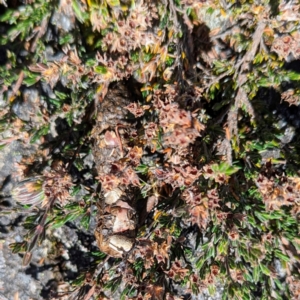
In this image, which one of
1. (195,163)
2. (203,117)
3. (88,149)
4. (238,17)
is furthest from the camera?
(88,149)

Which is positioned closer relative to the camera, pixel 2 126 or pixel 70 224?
pixel 2 126

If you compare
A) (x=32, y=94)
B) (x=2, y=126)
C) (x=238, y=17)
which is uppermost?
(x=238, y=17)

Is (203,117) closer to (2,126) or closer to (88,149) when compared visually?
(88,149)

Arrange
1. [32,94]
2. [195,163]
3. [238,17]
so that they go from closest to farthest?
[195,163] < [238,17] < [32,94]

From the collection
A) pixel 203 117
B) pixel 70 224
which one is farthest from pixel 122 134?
pixel 70 224

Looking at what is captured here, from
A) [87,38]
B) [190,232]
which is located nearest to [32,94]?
[87,38]

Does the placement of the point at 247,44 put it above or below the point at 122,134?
above

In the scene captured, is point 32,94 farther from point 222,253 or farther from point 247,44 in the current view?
point 222,253
